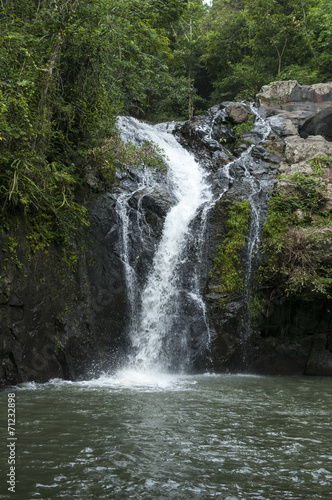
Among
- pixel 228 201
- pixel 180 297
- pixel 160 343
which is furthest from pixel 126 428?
pixel 228 201

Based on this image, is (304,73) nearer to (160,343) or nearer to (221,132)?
(221,132)

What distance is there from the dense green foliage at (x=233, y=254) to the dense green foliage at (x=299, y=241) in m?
0.63

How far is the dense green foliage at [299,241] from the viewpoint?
10.6 meters

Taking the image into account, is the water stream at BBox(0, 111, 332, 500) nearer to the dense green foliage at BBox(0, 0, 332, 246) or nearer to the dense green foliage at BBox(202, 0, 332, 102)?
the dense green foliage at BBox(0, 0, 332, 246)

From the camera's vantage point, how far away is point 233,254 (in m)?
11.7

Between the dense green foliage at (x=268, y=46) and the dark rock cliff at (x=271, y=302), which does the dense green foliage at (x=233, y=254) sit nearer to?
the dark rock cliff at (x=271, y=302)

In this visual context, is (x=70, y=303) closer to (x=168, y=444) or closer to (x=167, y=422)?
(x=167, y=422)

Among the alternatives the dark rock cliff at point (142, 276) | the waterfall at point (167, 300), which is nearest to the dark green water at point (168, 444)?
the dark rock cliff at point (142, 276)

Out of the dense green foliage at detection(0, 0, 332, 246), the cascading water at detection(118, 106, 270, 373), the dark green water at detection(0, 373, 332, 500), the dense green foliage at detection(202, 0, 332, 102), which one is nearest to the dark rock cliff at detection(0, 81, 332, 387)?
the cascading water at detection(118, 106, 270, 373)

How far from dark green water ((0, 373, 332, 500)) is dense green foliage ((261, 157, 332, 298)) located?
3.51 metres

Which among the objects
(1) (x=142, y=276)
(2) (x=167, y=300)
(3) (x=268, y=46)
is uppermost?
(3) (x=268, y=46)

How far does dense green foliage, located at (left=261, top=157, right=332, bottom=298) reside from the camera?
10609mm

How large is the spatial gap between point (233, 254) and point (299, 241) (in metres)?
1.81

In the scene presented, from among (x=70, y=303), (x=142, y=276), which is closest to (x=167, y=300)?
(x=142, y=276)
